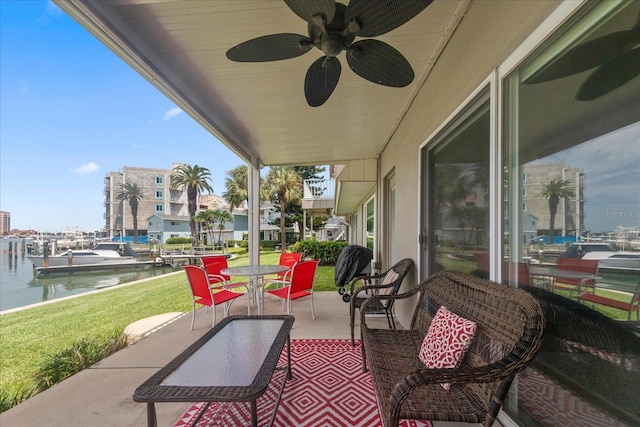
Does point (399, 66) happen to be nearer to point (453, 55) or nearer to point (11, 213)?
point (453, 55)

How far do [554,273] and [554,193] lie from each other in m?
0.37

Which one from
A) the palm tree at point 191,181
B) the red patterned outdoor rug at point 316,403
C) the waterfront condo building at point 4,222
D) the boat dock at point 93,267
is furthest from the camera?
the palm tree at point 191,181

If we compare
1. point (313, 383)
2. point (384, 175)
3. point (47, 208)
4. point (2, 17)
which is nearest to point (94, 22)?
point (313, 383)

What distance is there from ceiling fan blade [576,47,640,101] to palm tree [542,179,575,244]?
0.34 meters

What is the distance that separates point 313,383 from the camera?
2.29 metres

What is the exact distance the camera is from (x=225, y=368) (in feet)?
5.53

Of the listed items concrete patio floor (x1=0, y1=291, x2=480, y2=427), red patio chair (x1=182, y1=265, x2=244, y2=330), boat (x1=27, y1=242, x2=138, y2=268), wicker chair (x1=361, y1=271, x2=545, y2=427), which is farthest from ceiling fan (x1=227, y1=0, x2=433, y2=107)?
boat (x1=27, y1=242, x2=138, y2=268)

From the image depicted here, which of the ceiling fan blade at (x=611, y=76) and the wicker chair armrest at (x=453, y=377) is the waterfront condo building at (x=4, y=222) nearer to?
the wicker chair armrest at (x=453, y=377)

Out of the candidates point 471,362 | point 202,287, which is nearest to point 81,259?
point 202,287

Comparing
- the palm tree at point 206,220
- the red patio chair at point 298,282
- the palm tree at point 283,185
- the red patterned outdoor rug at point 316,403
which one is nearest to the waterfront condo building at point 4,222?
the palm tree at point 206,220

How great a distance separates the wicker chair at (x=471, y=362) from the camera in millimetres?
1172

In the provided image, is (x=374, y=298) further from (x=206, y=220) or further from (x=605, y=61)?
(x=206, y=220)

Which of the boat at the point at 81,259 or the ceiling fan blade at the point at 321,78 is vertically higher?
the ceiling fan blade at the point at 321,78

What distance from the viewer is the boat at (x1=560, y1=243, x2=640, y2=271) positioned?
0.90 m
